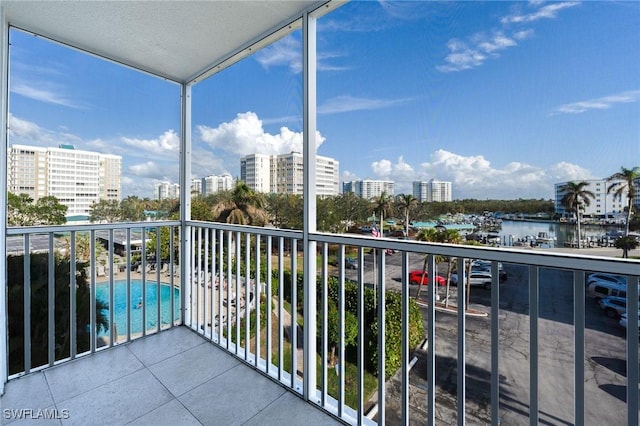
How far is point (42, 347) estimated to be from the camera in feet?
7.07

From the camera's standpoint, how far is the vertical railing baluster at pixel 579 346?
40.2 inches

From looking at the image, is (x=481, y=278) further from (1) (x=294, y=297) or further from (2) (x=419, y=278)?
(1) (x=294, y=297)

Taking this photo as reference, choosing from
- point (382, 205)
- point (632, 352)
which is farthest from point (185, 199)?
point (632, 352)

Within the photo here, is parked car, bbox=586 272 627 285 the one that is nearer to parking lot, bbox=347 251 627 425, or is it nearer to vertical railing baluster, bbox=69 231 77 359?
parking lot, bbox=347 251 627 425

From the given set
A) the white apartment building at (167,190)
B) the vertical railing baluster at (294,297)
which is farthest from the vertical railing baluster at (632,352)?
the white apartment building at (167,190)

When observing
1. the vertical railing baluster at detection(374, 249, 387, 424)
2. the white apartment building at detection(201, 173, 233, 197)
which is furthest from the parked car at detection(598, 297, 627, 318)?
the white apartment building at detection(201, 173, 233, 197)

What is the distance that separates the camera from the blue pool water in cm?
241

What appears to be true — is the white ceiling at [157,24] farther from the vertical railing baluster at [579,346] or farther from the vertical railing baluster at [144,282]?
the vertical railing baluster at [579,346]

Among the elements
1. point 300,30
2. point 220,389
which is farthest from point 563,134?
point 220,389

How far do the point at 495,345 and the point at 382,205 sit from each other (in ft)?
2.62

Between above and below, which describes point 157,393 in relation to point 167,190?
below

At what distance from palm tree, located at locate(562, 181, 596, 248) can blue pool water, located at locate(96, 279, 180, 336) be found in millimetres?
2830

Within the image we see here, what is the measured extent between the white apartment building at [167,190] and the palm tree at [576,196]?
9.26 feet

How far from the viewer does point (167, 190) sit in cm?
270
